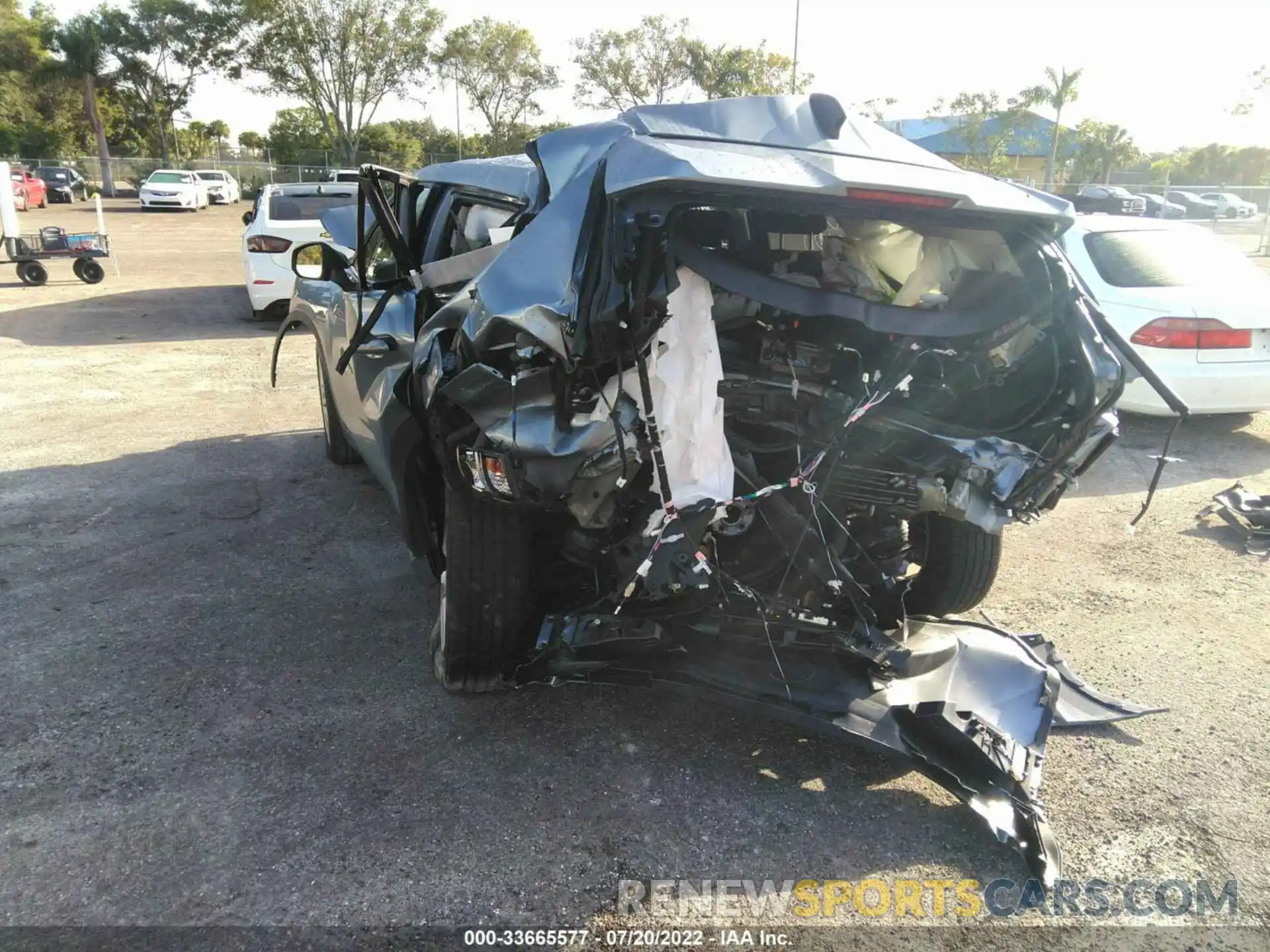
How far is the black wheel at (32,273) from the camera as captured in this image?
14.2 metres

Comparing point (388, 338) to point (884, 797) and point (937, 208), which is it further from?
point (884, 797)

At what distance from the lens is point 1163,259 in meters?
6.81

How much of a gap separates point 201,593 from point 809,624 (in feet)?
9.43

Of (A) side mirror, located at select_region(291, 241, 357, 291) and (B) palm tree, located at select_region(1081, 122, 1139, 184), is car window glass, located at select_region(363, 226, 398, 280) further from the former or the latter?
(B) palm tree, located at select_region(1081, 122, 1139, 184)

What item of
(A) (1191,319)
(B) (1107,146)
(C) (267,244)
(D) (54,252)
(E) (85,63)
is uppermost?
(E) (85,63)

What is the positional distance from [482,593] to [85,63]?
57.1 meters

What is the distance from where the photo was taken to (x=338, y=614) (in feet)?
13.4

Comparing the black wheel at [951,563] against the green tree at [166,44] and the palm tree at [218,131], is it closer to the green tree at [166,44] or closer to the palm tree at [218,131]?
the green tree at [166,44]

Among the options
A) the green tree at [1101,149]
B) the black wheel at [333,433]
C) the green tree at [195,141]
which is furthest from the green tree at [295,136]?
the black wheel at [333,433]

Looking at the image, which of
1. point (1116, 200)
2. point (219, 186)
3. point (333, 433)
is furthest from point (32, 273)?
point (219, 186)

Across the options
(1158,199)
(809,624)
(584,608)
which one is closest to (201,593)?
(584,608)

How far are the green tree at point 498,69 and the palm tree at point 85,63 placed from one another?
1889cm

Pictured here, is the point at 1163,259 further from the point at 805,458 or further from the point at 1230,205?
the point at 1230,205

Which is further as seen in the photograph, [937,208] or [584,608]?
[584,608]
